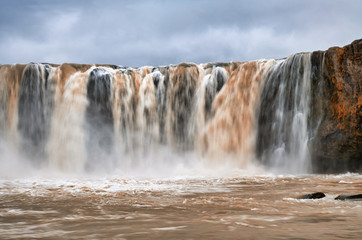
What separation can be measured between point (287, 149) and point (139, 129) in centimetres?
545

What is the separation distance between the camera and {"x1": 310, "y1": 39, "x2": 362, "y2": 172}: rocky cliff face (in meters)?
11.5

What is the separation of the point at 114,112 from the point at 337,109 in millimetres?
7732

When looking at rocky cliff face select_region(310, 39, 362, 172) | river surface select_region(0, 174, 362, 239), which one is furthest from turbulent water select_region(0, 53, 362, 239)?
river surface select_region(0, 174, 362, 239)

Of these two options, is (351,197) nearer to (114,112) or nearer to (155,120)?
(155,120)

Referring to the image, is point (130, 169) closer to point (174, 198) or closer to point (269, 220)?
point (174, 198)

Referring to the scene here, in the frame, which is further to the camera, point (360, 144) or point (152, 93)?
point (152, 93)

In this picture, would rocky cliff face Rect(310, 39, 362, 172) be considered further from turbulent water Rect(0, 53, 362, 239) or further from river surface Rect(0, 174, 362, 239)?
river surface Rect(0, 174, 362, 239)

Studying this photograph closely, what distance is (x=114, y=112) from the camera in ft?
48.2

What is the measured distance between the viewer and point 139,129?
1474 centimetres

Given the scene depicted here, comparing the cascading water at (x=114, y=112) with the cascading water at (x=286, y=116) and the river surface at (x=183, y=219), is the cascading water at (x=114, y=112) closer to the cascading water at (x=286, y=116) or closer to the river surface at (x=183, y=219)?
the cascading water at (x=286, y=116)

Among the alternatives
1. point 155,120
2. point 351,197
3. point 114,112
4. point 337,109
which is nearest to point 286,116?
point 337,109

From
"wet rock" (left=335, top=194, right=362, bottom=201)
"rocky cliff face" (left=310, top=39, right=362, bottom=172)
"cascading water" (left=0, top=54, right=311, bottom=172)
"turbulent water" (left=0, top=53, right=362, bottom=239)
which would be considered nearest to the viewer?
"wet rock" (left=335, top=194, right=362, bottom=201)

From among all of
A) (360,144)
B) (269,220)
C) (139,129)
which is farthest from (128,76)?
(269,220)

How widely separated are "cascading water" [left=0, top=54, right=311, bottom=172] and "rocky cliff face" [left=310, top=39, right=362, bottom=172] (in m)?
2.67
